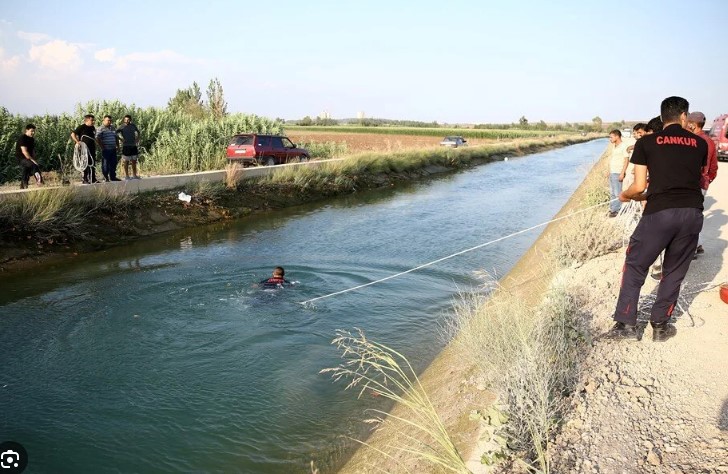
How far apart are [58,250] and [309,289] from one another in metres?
6.13

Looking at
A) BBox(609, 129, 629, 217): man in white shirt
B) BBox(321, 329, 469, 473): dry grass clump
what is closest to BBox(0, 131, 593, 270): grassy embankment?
BBox(321, 329, 469, 473): dry grass clump

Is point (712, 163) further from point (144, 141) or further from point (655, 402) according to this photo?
point (144, 141)

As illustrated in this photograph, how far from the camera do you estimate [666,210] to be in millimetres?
4789

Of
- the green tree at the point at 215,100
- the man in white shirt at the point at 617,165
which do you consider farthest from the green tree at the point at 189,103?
the man in white shirt at the point at 617,165

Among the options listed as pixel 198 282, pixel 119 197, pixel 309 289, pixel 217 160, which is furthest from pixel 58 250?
pixel 217 160

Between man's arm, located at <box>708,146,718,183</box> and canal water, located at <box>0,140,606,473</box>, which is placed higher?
man's arm, located at <box>708,146,718,183</box>

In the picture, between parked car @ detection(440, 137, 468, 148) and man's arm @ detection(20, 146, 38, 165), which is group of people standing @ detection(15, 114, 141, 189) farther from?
parked car @ detection(440, 137, 468, 148)

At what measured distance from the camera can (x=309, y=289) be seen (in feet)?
31.8

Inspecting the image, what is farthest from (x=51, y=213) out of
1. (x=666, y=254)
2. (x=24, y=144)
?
(x=666, y=254)

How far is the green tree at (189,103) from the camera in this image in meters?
34.5

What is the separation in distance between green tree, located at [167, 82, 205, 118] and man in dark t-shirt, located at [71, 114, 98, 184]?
19332 mm

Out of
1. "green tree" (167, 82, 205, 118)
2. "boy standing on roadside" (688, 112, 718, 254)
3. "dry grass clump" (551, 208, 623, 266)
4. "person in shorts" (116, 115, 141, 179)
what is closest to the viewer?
"boy standing on roadside" (688, 112, 718, 254)

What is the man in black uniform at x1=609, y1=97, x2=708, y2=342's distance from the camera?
4754 millimetres

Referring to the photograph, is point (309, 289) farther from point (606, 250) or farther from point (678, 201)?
point (678, 201)
